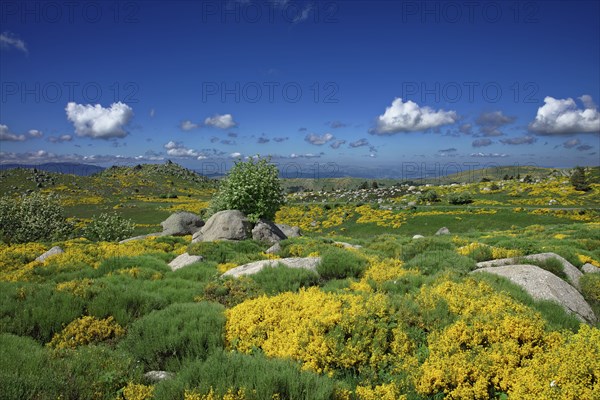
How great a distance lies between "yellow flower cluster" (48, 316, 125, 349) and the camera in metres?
7.83

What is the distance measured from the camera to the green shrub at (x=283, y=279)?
10.9 metres

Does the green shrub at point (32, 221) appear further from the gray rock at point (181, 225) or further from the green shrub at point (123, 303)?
the green shrub at point (123, 303)

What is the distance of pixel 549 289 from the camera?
10.5 meters

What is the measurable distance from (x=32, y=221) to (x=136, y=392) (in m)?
50.9

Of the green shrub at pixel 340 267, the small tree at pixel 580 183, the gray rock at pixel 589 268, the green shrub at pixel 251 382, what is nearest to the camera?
the green shrub at pixel 251 382

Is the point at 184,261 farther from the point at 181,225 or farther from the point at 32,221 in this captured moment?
the point at 32,221

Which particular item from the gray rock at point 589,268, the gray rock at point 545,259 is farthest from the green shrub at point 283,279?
the gray rock at point 589,268

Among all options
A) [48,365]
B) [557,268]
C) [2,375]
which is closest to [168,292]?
[48,365]

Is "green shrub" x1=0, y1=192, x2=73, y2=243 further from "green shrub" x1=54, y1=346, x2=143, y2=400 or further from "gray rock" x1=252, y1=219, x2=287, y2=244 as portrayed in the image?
"green shrub" x1=54, y1=346, x2=143, y2=400

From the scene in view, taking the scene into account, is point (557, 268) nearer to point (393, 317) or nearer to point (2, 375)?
point (393, 317)

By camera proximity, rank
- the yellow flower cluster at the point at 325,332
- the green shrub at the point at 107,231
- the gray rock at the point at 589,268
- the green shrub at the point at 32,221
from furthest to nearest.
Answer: the green shrub at the point at 32,221 → the green shrub at the point at 107,231 → the gray rock at the point at 589,268 → the yellow flower cluster at the point at 325,332

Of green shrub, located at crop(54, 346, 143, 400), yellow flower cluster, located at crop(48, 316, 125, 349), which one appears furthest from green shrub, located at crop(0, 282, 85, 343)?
green shrub, located at crop(54, 346, 143, 400)

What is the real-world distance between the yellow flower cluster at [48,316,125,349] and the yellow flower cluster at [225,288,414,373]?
2918 millimetres

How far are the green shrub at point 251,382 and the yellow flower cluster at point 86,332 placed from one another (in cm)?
380
